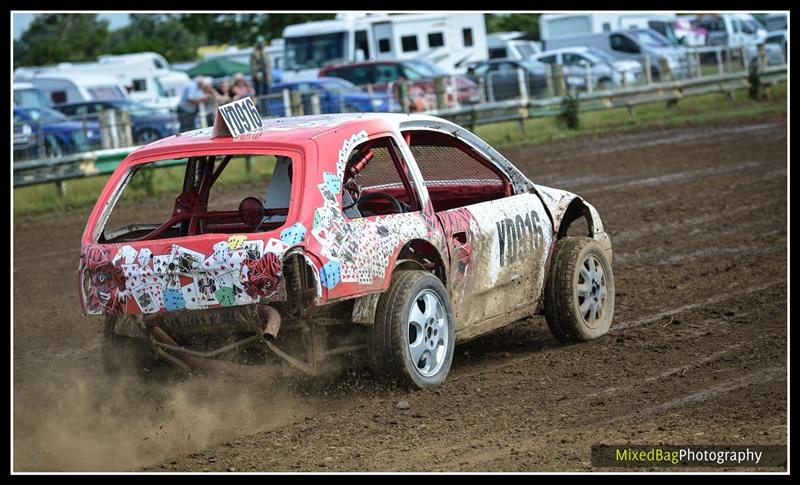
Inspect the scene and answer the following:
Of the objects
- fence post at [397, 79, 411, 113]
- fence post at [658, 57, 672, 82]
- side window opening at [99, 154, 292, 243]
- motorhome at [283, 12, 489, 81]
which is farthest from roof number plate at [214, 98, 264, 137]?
motorhome at [283, 12, 489, 81]

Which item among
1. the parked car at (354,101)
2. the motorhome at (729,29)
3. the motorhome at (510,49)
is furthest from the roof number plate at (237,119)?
the motorhome at (729,29)

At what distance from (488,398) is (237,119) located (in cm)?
193

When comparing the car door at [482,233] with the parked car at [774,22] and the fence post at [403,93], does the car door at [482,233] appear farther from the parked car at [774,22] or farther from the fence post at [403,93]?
the parked car at [774,22]

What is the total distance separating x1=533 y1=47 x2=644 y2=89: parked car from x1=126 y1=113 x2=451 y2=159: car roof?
20.7m

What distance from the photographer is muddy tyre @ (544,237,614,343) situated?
7.54m

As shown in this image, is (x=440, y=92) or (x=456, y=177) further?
(x=440, y=92)

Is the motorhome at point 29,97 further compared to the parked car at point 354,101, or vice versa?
the motorhome at point 29,97

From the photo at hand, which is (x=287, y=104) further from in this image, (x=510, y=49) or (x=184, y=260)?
(x=510, y=49)

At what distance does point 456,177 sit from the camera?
799 centimetres

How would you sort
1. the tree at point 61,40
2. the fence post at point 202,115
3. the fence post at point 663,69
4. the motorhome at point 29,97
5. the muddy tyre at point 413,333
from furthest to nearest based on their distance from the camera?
the tree at point 61,40 < the motorhome at point 29,97 < the fence post at point 663,69 < the fence post at point 202,115 < the muddy tyre at point 413,333

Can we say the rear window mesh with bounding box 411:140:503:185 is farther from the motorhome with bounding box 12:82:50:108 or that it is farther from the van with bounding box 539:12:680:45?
the van with bounding box 539:12:680:45

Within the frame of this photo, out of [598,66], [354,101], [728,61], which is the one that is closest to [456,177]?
[354,101]

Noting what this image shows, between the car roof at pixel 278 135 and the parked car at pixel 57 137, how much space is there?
37.5ft

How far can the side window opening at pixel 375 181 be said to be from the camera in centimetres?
680
